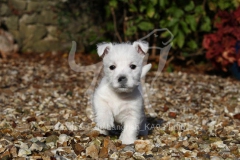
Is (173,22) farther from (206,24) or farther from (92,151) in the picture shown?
(92,151)

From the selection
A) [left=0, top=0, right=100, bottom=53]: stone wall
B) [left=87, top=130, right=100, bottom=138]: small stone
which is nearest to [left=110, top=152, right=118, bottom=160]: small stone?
[left=87, top=130, right=100, bottom=138]: small stone

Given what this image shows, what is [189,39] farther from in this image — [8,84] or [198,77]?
[8,84]

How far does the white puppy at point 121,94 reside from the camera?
345 centimetres

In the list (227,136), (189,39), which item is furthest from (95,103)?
(189,39)

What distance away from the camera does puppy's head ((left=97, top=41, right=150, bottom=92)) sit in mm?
3338

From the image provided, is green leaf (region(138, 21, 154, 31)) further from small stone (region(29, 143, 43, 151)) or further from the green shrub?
small stone (region(29, 143, 43, 151))

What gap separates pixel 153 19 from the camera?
23.6 ft

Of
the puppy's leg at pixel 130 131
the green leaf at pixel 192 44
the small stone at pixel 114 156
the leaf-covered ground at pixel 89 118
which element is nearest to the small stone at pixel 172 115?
the leaf-covered ground at pixel 89 118

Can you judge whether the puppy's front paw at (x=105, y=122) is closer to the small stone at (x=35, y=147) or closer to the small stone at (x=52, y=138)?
the small stone at (x=52, y=138)

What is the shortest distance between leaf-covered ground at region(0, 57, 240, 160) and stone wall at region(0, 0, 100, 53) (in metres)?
0.88

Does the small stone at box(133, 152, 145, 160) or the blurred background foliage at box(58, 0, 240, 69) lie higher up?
the blurred background foliage at box(58, 0, 240, 69)

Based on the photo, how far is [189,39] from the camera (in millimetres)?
7594

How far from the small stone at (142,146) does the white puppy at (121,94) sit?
0.10 metres

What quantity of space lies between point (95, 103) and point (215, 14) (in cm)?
438
